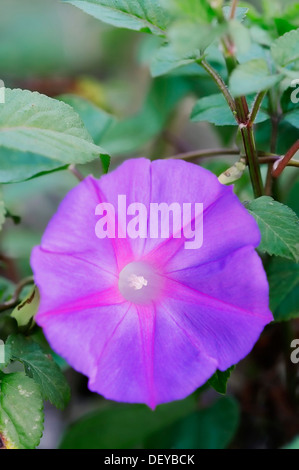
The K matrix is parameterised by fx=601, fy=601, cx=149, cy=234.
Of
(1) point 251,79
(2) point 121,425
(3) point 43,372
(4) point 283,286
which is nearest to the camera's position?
(1) point 251,79

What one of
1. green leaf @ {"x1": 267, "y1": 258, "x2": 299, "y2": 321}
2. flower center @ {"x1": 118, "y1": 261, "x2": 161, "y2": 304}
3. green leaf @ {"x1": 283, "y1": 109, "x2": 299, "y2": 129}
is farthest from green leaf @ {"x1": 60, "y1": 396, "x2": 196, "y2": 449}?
green leaf @ {"x1": 283, "y1": 109, "x2": 299, "y2": 129}

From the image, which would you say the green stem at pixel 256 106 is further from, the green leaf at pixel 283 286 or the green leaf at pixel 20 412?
the green leaf at pixel 20 412

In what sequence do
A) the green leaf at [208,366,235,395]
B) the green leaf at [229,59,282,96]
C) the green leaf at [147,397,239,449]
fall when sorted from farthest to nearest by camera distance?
the green leaf at [147,397,239,449]
the green leaf at [208,366,235,395]
the green leaf at [229,59,282,96]

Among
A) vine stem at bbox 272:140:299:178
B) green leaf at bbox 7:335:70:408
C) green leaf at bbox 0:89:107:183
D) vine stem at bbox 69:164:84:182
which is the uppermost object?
green leaf at bbox 0:89:107:183

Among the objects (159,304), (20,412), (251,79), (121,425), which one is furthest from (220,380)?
(121,425)

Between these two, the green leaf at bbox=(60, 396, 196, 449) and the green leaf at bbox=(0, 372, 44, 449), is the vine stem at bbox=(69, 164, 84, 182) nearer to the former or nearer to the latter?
the green leaf at bbox=(0, 372, 44, 449)

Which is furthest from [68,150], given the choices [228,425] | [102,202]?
[228,425]

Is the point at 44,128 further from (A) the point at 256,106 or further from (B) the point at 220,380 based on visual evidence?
(B) the point at 220,380

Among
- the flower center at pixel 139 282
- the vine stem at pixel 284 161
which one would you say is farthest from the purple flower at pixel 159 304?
the vine stem at pixel 284 161
